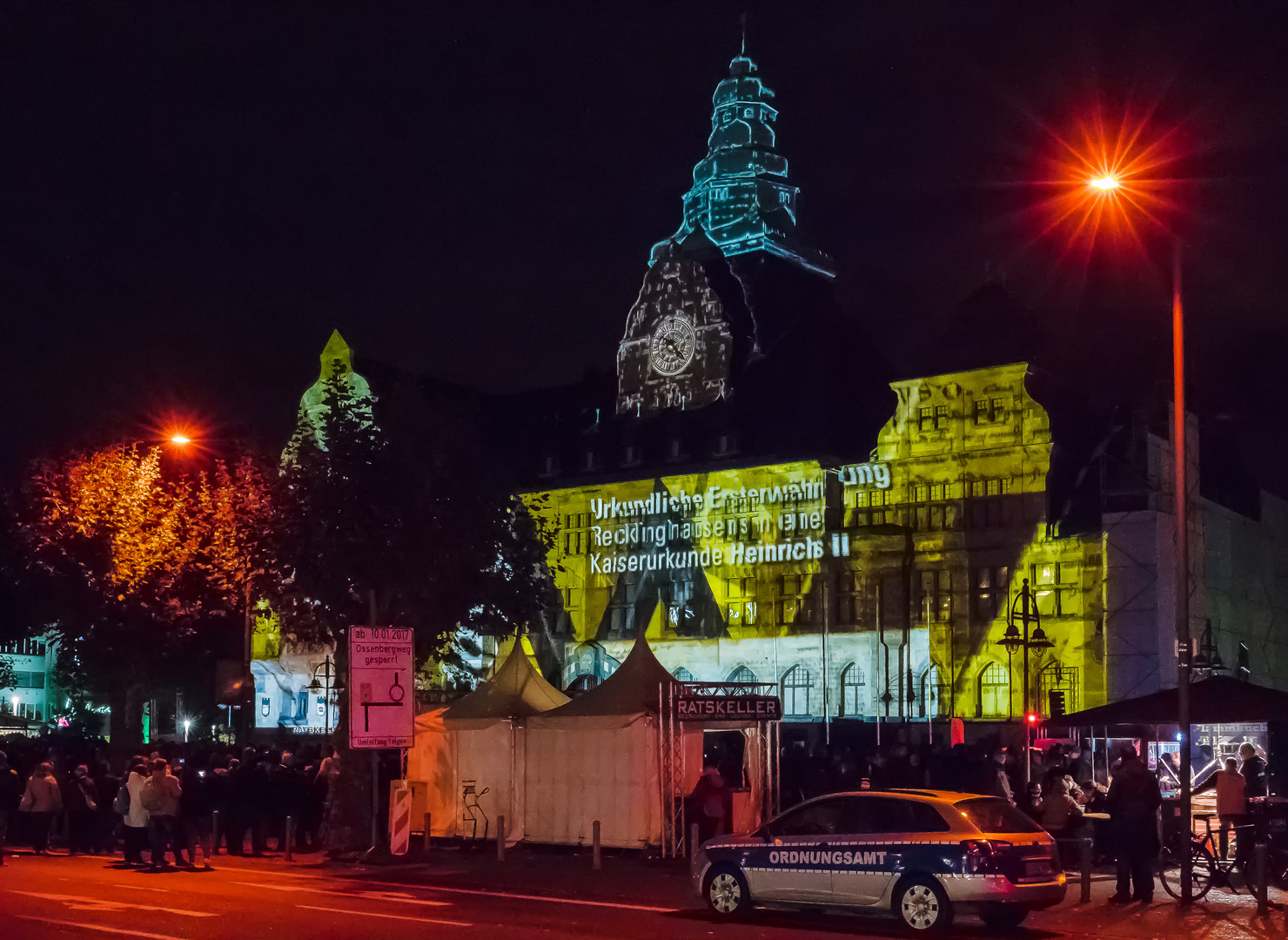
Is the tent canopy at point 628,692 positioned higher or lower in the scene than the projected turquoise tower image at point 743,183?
lower

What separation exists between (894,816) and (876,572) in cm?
4917

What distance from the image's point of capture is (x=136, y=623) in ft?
160

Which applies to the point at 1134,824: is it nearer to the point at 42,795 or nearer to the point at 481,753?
the point at 481,753

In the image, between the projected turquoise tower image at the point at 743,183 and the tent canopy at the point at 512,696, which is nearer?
the tent canopy at the point at 512,696

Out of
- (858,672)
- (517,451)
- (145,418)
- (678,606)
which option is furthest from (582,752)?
(517,451)

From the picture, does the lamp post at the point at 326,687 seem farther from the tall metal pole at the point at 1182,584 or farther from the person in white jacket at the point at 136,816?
the tall metal pole at the point at 1182,584

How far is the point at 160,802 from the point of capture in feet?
75.0

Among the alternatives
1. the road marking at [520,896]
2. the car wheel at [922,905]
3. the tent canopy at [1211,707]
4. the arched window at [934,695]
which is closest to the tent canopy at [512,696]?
the road marking at [520,896]

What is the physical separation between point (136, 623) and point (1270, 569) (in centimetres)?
4191

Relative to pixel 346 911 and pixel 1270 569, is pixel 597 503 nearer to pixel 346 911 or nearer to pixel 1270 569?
pixel 1270 569

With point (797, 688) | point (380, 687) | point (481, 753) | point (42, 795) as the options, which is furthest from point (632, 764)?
point (797, 688)

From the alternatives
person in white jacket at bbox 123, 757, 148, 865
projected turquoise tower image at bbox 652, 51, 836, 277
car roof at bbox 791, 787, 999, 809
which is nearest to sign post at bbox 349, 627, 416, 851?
person in white jacket at bbox 123, 757, 148, 865

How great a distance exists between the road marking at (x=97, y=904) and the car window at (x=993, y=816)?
7639 mm

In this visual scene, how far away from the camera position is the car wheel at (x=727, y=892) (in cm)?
1750
